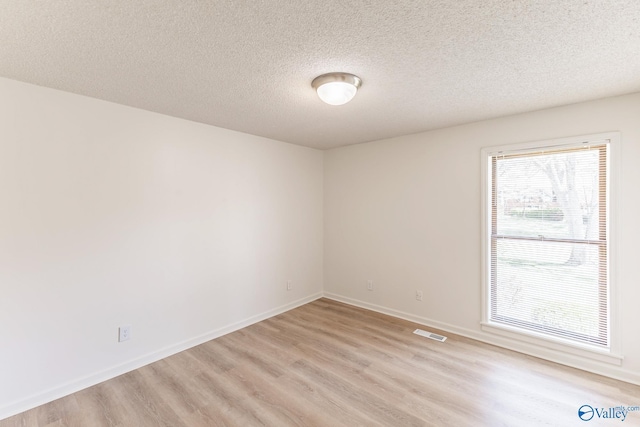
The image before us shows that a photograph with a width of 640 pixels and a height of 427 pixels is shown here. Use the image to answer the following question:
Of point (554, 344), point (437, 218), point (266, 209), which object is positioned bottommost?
point (554, 344)

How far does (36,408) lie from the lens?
2010mm

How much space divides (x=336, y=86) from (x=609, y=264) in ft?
8.96

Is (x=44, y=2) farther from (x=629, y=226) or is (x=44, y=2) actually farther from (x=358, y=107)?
(x=629, y=226)

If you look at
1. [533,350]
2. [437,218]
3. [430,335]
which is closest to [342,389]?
[430,335]

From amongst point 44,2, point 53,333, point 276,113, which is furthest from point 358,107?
point 53,333

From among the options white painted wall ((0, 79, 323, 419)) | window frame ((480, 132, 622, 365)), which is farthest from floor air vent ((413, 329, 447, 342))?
white painted wall ((0, 79, 323, 419))

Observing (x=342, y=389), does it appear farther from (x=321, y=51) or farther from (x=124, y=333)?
(x=321, y=51)

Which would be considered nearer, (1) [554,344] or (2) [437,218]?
(1) [554,344]

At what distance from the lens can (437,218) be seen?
3328 millimetres

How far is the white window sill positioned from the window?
0.02 meters

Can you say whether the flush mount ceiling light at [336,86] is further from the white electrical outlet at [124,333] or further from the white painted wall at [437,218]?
the white electrical outlet at [124,333]

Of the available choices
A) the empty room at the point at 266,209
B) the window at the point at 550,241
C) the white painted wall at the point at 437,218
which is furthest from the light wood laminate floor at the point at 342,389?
the white painted wall at the point at 437,218

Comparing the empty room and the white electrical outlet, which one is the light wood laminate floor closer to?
the empty room

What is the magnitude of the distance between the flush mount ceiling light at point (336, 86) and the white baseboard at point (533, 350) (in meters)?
2.81
